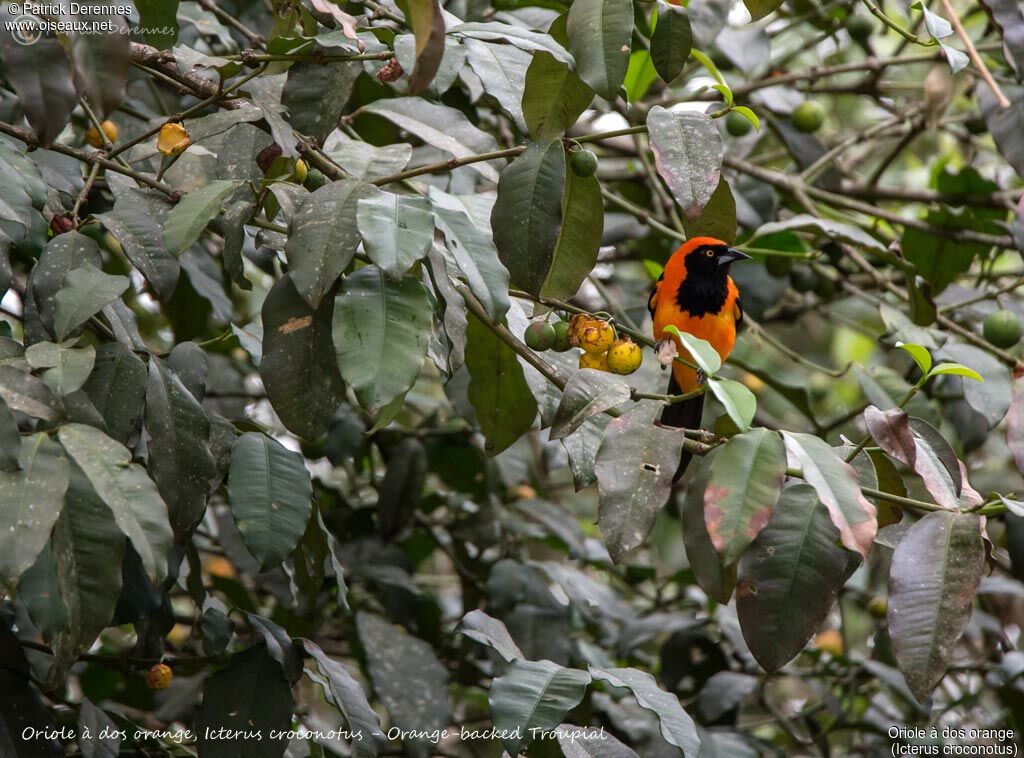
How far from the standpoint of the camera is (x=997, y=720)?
11.4 ft

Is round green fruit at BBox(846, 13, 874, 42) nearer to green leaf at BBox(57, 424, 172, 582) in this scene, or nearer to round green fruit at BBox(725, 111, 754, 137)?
round green fruit at BBox(725, 111, 754, 137)

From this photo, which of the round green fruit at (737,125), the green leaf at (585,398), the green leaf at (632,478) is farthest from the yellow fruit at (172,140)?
the round green fruit at (737,125)

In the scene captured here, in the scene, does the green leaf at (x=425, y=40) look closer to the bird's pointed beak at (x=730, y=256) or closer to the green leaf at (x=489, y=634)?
the green leaf at (x=489, y=634)

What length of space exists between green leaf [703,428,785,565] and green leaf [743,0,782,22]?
0.85 meters

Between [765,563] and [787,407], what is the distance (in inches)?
128

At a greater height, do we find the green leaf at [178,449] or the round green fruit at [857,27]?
the green leaf at [178,449]

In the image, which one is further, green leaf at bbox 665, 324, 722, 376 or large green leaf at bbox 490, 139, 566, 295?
large green leaf at bbox 490, 139, 566, 295

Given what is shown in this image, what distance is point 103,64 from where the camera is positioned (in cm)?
141

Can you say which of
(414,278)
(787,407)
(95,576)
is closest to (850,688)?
(787,407)

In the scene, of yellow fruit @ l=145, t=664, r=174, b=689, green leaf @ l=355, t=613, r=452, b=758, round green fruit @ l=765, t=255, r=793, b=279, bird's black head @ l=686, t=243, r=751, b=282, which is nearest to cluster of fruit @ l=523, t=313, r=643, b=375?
yellow fruit @ l=145, t=664, r=174, b=689

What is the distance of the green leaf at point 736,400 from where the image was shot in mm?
1359

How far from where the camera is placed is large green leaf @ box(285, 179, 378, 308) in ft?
4.72

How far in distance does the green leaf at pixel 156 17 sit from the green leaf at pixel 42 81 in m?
0.73

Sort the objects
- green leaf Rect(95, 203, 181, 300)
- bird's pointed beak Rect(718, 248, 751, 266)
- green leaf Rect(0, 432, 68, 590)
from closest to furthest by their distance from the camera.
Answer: green leaf Rect(0, 432, 68, 590) < green leaf Rect(95, 203, 181, 300) < bird's pointed beak Rect(718, 248, 751, 266)
